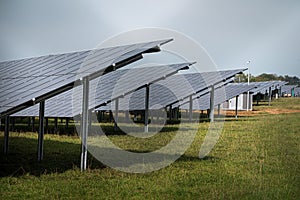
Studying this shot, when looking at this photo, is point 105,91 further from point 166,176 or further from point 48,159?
point 166,176

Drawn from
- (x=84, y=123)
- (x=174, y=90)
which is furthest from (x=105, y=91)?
(x=84, y=123)

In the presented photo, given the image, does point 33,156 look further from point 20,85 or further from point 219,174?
point 219,174

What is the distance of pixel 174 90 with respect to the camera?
26.1 m

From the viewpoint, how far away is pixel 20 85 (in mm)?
10680

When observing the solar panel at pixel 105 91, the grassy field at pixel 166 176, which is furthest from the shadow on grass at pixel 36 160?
the solar panel at pixel 105 91

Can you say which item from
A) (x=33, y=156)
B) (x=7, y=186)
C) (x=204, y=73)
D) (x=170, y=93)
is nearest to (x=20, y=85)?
(x=33, y=156)

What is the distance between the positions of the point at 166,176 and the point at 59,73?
3960 millimetres

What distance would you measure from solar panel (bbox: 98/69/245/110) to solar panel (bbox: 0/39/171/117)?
10576mm

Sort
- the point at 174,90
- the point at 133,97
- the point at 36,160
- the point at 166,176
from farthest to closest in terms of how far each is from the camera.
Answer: the point at 174,90
the point at 133,97
the point at 36,160
the point at 166,176

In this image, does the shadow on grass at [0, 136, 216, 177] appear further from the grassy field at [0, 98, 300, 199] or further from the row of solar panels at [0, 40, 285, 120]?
the row of solar panels at [0, 40, 285, 120]

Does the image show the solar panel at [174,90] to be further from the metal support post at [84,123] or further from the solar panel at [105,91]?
the metal support post at [84,123]

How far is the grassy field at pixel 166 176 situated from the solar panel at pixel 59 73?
1766mm

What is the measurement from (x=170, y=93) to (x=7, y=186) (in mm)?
18307

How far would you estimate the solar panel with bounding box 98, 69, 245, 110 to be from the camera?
24.1 metres
